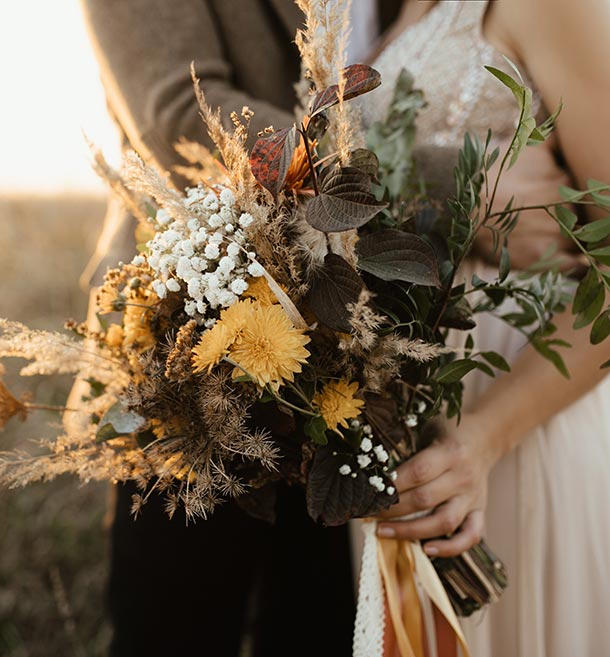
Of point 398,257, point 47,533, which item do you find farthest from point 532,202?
point 47,533

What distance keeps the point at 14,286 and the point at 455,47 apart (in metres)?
2.92

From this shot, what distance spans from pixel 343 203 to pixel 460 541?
0.56m

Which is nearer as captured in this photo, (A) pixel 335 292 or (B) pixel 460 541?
(A) pixel 335 292

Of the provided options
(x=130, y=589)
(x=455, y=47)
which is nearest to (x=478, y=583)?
(x=130, y=589)

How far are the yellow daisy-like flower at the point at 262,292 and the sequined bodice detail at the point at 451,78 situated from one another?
23.1 inches

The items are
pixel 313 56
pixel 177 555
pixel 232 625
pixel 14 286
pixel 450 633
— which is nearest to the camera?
pixel 313 56

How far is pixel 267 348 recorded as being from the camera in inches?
23.2

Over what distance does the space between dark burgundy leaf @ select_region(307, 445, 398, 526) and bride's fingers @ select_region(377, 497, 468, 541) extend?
18 cm

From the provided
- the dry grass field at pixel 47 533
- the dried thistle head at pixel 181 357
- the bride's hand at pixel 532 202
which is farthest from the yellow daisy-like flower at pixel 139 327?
the dry grass field at pixel 47 533

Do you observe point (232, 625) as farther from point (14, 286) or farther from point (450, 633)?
point (14, 286)

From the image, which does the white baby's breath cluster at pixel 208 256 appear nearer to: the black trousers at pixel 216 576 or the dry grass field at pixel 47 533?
the black trousers at pixel 216 576

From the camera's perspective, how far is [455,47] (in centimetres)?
105

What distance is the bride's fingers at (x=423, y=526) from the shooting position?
871 millimetres

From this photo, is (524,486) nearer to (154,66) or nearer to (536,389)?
(536,389)
